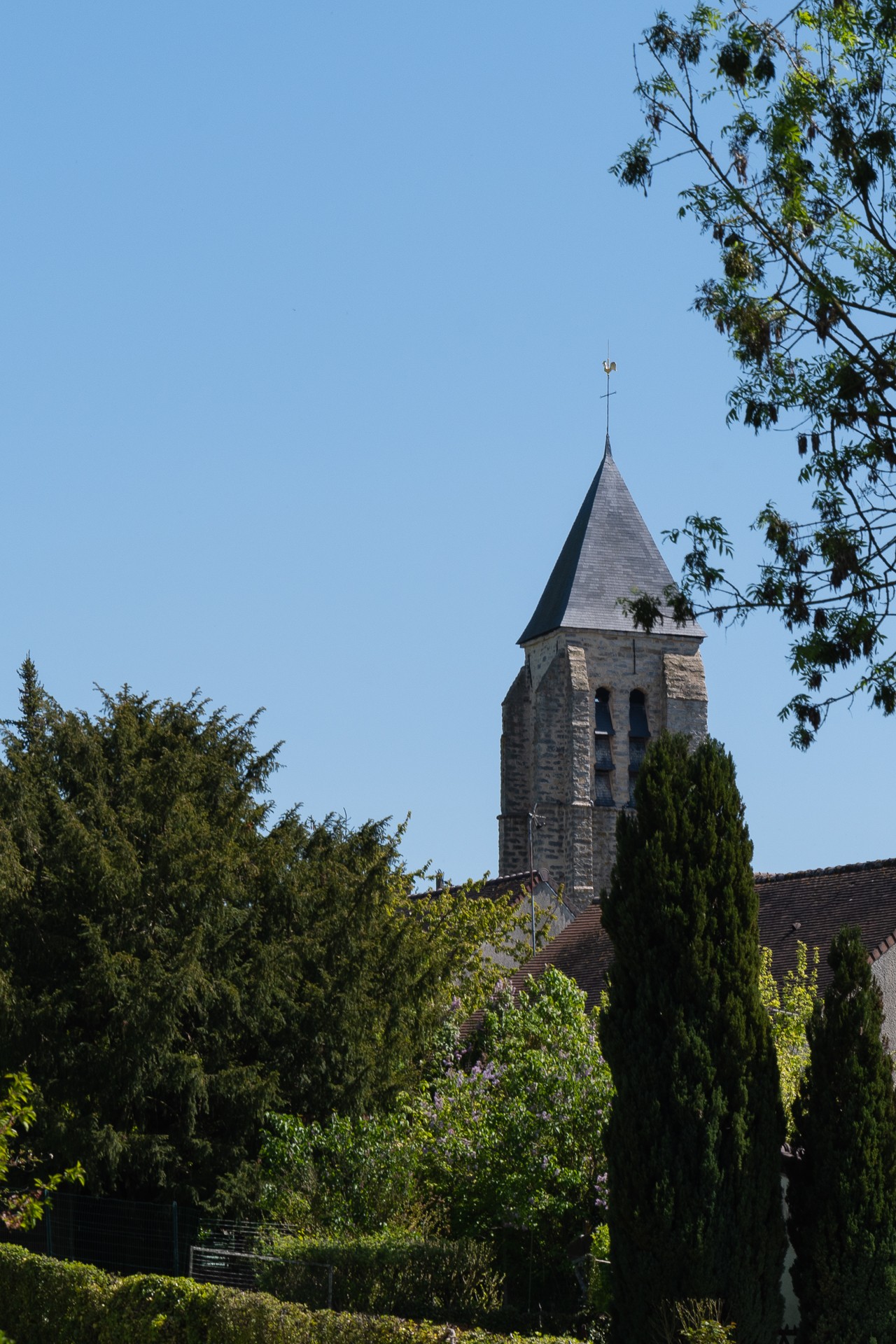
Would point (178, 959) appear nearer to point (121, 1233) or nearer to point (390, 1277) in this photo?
point (121, 1233)

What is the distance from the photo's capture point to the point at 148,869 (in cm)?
2036

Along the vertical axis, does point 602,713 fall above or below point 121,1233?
above

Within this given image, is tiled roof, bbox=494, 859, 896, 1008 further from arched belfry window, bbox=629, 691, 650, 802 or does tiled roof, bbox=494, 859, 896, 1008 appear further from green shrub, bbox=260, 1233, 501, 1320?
arched belfry window, bbox=629, 691, 650, 802

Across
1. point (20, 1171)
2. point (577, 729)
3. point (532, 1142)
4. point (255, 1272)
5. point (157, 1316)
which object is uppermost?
point (577, 729)

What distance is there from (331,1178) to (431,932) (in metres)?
8.06

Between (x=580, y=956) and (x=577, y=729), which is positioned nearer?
(x=580, y=956)

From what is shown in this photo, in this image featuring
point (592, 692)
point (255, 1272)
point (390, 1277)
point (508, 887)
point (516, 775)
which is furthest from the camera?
point (516, 775)

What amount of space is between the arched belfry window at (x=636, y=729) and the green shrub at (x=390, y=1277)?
37146mm

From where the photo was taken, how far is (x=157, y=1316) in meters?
15.4

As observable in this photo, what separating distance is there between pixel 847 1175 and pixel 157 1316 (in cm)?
656

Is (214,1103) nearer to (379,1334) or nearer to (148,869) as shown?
(148,869)

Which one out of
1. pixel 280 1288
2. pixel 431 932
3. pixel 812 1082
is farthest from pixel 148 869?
pixel 812 1082

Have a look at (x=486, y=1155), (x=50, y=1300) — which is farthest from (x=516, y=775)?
(x=50, y=1300)

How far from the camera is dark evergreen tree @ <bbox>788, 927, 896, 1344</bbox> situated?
13.6m
